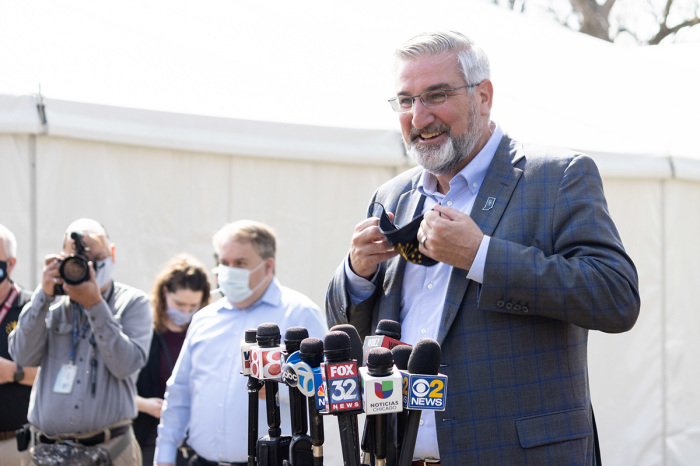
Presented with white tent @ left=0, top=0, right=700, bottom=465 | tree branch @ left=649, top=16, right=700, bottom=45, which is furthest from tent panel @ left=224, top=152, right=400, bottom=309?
tree branch @ left=649, top=16, right=700, bottom=45

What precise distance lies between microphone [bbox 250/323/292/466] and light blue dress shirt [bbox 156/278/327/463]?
5.58 ft

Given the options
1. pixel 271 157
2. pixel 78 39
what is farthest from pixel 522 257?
pixel 78 39

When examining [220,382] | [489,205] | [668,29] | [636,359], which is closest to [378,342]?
[489,205]

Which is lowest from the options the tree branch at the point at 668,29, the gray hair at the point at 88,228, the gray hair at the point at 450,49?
the gray hair at the point at 88,228

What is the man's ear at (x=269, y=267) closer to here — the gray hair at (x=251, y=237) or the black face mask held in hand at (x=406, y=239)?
the gray hair at (x=251, y=237)

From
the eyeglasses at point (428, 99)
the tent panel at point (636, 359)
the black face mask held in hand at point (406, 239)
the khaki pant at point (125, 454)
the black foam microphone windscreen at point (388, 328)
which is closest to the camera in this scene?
the black foam microphone windscreen at point (388, 328)

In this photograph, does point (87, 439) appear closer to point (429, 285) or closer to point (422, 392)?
point (429, 285)

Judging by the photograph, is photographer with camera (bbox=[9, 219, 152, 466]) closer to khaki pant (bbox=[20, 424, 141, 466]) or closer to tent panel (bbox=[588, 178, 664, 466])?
khaki pant (bbox=[20, 424, 141, 466])

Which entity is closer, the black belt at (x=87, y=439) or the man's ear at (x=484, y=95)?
the man's ear at (x=484, y=95)

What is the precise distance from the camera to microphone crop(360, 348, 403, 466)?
4.95ft

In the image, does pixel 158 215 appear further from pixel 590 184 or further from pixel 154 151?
pixel 590 184

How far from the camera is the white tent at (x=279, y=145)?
17.5 ft

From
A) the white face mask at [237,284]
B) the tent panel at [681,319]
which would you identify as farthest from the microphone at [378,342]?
the tent panel at [681,319]

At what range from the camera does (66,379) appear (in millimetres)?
4238
